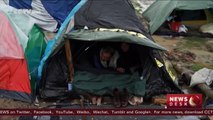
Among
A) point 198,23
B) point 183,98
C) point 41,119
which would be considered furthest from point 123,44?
point 198,23

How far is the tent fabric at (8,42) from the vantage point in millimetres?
8430

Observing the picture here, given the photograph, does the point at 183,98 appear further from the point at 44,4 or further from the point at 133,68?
the point at 44,4

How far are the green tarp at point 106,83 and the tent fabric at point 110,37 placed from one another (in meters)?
0.98

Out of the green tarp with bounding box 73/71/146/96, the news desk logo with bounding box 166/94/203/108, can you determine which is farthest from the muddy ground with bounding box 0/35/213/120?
the news desk logo with bounding box 166/94/203/108

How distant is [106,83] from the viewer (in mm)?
8844

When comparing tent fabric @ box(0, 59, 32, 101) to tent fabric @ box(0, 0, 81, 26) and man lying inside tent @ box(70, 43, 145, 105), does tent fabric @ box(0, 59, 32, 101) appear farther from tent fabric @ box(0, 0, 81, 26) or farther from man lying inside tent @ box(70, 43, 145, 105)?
tent fabric @ box(0, 0, 81, 26)

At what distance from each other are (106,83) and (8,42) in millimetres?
2258

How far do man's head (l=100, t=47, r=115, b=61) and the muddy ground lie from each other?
2.70 metres

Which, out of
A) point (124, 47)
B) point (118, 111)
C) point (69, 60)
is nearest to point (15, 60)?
point (69, 60)

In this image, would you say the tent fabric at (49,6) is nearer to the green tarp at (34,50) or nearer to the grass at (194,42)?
the green tarp at (34,50)

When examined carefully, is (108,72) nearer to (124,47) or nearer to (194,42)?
(124,47)

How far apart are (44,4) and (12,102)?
6.18 meters

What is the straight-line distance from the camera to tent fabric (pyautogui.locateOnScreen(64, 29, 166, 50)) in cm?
802

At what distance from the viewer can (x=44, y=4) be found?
1395cm
